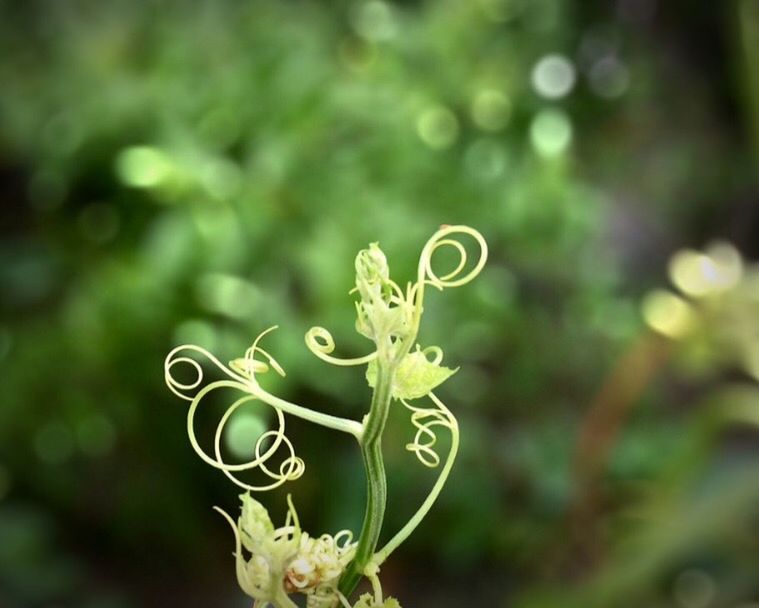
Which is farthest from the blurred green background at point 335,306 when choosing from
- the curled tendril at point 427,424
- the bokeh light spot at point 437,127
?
the curled tendril at point 427,424

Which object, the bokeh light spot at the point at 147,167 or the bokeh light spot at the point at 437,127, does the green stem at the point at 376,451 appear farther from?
the bokeh light spot at the point at 437,127

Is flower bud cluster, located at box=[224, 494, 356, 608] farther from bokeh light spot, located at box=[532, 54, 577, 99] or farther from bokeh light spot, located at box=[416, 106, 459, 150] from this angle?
bokeh light spot, located at box=[532, 54, 577, 99]

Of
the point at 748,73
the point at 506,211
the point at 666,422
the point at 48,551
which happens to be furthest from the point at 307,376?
the point at 748,73

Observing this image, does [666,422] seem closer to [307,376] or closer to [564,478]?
[564,478]

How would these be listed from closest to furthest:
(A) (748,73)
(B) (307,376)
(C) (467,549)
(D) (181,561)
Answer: (B) (307,376) < (C) (467,549) < (D) (181,561) < (A) (748,73)

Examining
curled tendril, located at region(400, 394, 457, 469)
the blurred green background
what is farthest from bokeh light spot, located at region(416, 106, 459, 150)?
curled tendril, located at region(400, 394, 457, 469)

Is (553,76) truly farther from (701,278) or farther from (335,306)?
(335,306)
